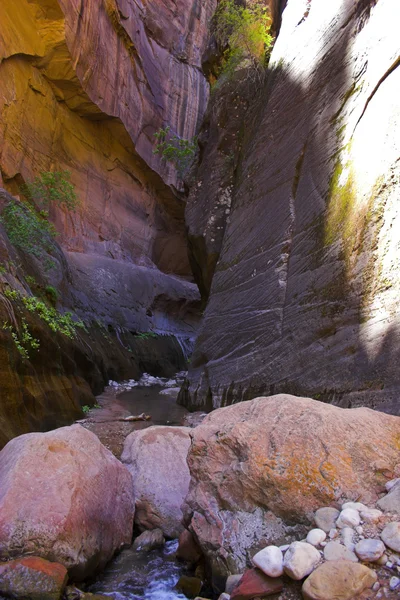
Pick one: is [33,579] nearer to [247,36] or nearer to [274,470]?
[274,470]

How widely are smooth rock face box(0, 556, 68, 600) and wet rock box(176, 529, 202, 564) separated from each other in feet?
3.05

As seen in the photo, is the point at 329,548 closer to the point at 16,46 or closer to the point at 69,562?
the point at 69,562

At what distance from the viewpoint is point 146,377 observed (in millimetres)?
16656

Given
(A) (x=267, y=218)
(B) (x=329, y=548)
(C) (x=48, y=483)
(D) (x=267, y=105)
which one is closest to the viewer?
(B) (x=329, y=548)

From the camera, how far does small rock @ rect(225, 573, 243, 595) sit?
100 inches

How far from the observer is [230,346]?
858cm

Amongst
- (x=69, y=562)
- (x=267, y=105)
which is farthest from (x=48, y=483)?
(x=267, y=105)

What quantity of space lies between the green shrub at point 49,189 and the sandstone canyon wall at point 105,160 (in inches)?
20.6

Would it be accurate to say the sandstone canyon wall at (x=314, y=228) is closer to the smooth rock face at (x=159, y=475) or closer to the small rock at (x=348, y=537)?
the smooth rock face at (x=159, y=475)

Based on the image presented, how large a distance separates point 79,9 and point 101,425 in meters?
17.8

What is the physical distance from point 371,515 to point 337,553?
337 mm

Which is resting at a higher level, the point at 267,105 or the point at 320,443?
the point at 267,105

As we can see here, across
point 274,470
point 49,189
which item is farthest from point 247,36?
point 274,470

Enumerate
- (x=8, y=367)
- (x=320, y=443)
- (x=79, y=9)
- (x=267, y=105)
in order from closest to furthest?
(x=320, y=443), (x=8, y=367), (x=267, y=105), (x=79, y=9)
